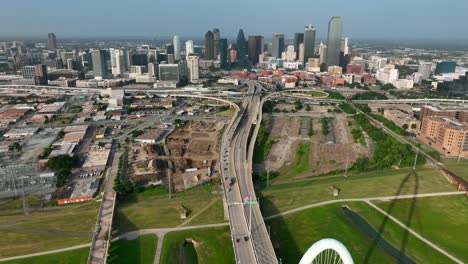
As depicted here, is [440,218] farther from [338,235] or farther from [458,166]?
[458,166]

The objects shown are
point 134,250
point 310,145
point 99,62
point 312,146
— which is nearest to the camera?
point 134,250

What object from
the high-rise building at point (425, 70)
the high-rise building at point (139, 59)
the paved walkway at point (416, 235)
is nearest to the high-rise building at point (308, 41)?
the high-rise building at point (425, 70)

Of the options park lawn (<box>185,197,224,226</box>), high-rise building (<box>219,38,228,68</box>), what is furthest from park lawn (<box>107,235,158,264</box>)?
high-rise building (<box>219,38,228,68</box>)

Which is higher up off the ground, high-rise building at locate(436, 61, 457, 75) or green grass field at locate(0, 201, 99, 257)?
high-rise building at locate(436, 61, 457, 75)

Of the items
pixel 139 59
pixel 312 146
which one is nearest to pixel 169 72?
pixel 139 59

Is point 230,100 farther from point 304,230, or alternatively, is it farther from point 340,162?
point 304,230

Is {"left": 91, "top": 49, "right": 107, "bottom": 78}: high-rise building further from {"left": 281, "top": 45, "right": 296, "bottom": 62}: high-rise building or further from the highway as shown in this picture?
{"left": 281, "top": 45, "right": 296, "bottom": 62}: high-rise building
